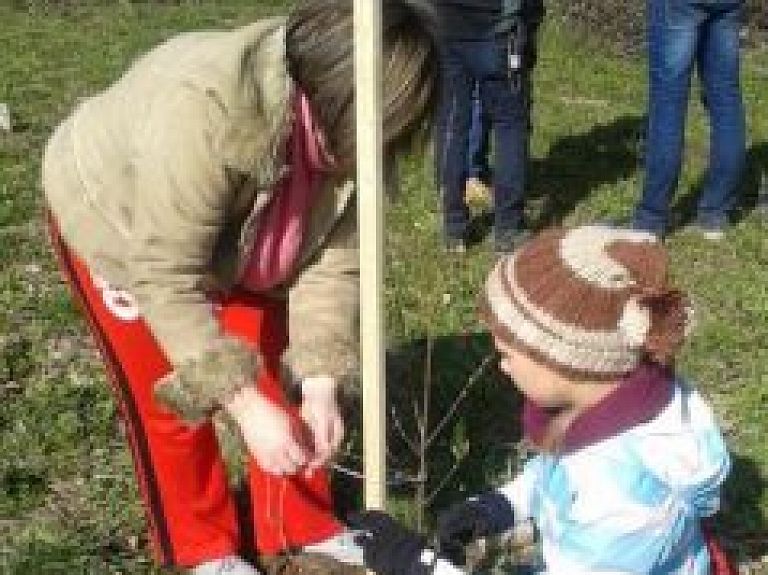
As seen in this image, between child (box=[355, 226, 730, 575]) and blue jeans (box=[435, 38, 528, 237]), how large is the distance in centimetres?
278

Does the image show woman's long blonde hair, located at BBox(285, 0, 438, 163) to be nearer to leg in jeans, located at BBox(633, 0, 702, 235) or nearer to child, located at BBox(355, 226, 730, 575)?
child, located at BBox(355, 226, 730, 575)

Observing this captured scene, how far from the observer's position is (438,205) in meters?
5.57

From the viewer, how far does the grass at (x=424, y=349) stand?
334 cm

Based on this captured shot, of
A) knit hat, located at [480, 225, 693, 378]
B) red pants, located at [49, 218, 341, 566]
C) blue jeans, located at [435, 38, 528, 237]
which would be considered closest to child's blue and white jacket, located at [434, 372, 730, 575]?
knit hat, located at [480, 225, 693, 378]

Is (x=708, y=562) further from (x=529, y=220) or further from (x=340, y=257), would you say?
(x=529, y=220)

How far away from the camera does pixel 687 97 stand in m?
5.24

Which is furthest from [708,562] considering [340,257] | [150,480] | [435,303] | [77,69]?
[77,69]

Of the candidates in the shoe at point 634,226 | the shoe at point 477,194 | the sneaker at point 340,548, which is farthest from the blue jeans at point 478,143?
the sneaker at point 340,548

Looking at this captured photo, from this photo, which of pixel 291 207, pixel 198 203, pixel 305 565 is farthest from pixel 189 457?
pixel 198 203

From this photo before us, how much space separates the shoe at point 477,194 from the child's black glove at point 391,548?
3.23 meters

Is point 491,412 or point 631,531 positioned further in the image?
point 491,412

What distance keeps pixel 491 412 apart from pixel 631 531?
157cm

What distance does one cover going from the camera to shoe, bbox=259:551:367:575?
3092 mm

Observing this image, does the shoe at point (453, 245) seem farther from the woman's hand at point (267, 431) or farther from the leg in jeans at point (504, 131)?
the woman's hand at point (267, 431)
